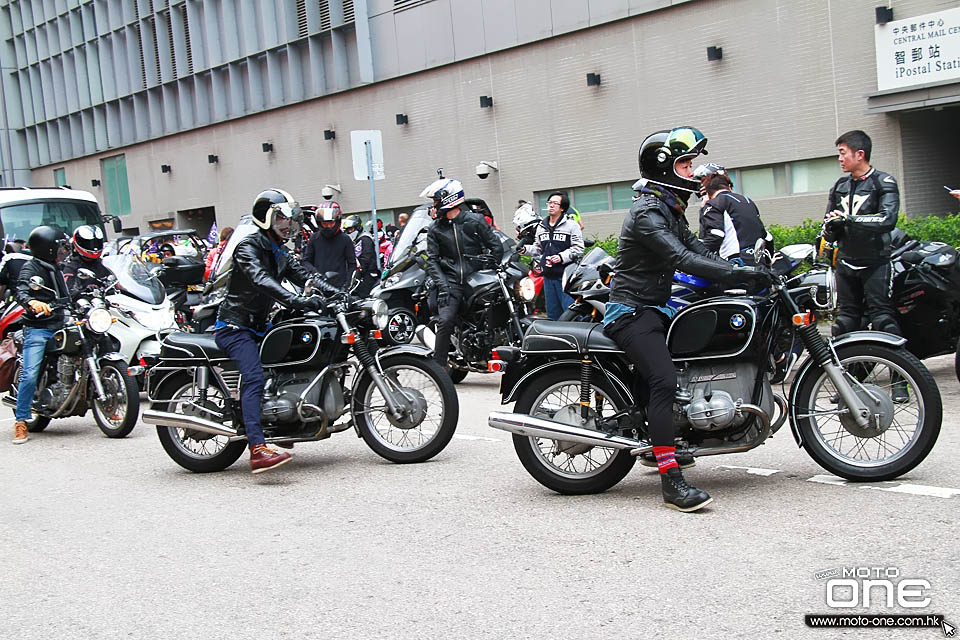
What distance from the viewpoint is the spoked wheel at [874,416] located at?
19.6 ft

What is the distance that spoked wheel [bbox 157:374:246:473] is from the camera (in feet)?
26.2

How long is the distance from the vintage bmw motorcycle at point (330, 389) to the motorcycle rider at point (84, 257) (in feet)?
12.1

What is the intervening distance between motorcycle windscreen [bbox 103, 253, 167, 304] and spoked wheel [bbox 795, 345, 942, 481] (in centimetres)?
812

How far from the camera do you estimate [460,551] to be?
18.5 ft

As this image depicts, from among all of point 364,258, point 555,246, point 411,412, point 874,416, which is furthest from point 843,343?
point 364,258

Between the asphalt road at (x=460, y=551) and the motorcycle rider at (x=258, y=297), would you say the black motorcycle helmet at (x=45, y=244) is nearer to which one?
the asphalt road at (x=460, y=551)

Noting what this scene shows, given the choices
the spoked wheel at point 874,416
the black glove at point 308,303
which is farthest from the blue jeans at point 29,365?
the spoked wheel at point 874,416

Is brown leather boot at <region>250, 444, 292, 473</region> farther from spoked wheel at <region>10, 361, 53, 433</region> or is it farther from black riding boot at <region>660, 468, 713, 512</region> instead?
spoked wheel at <region>10, 361, 53, 433</region>

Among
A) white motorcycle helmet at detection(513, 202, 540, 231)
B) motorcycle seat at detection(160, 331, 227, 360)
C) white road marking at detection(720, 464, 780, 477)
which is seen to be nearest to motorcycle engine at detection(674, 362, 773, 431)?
white road marking at detection(720, 464, 780, 477)

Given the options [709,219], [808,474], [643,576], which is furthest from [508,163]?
[643,576]

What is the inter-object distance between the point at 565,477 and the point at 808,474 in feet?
4.69

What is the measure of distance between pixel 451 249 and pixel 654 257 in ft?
16.9

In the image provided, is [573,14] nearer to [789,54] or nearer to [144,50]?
[789,54]

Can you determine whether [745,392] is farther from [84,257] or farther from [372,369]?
[84,257]
